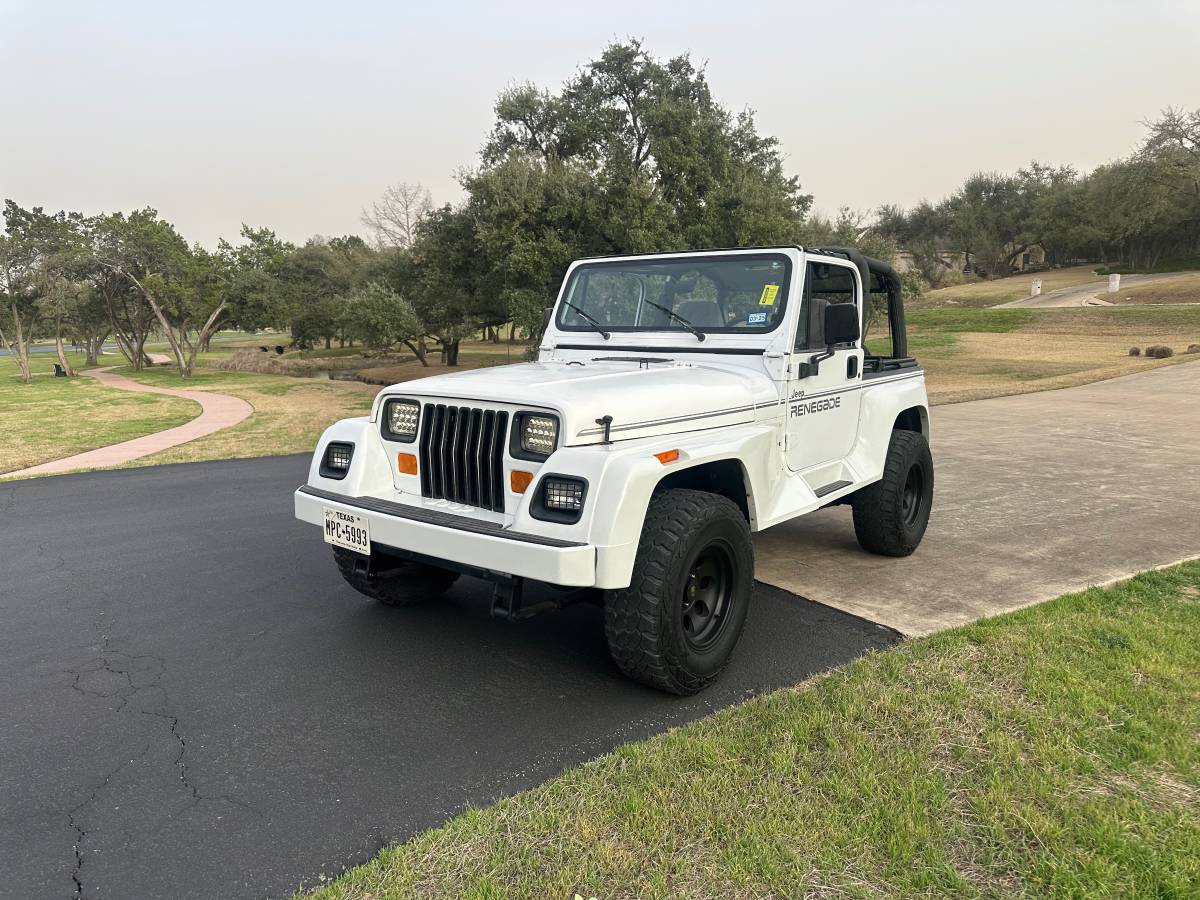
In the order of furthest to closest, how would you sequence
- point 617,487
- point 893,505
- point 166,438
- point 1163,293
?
1. point 1163,293
2. point 166,438
3. point 893,505
4. point 617,487

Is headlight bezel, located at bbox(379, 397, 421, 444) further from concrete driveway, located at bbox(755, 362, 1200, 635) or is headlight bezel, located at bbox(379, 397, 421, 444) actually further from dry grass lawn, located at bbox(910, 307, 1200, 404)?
dry grass lawn, located at bbox(910, 307, 1200, 404)

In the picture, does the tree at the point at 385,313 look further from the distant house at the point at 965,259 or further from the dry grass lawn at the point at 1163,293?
the distant house at the point at 965,259

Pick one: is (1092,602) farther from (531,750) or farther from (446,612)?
(446,612)

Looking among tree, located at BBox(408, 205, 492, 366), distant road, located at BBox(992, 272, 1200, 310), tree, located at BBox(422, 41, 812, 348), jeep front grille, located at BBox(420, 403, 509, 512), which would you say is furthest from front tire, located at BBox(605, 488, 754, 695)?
distant road, located at BBox(992, 272, 1200, 310)

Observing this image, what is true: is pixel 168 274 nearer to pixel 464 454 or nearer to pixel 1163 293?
pixel 464 454

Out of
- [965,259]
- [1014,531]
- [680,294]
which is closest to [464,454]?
[680,294]

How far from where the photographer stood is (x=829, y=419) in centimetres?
452

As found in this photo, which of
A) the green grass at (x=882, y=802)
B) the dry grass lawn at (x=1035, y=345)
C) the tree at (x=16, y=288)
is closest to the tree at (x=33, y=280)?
the tree at (x=16, y=288)

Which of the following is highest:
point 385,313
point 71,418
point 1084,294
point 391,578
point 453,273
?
point 453,273

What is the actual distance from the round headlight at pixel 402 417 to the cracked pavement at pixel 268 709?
1.11 meters

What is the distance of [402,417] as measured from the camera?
3752 mm

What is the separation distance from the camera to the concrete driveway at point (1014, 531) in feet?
15.0

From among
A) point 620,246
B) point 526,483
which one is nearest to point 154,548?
point 526,483

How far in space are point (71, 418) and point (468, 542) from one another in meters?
15.6
